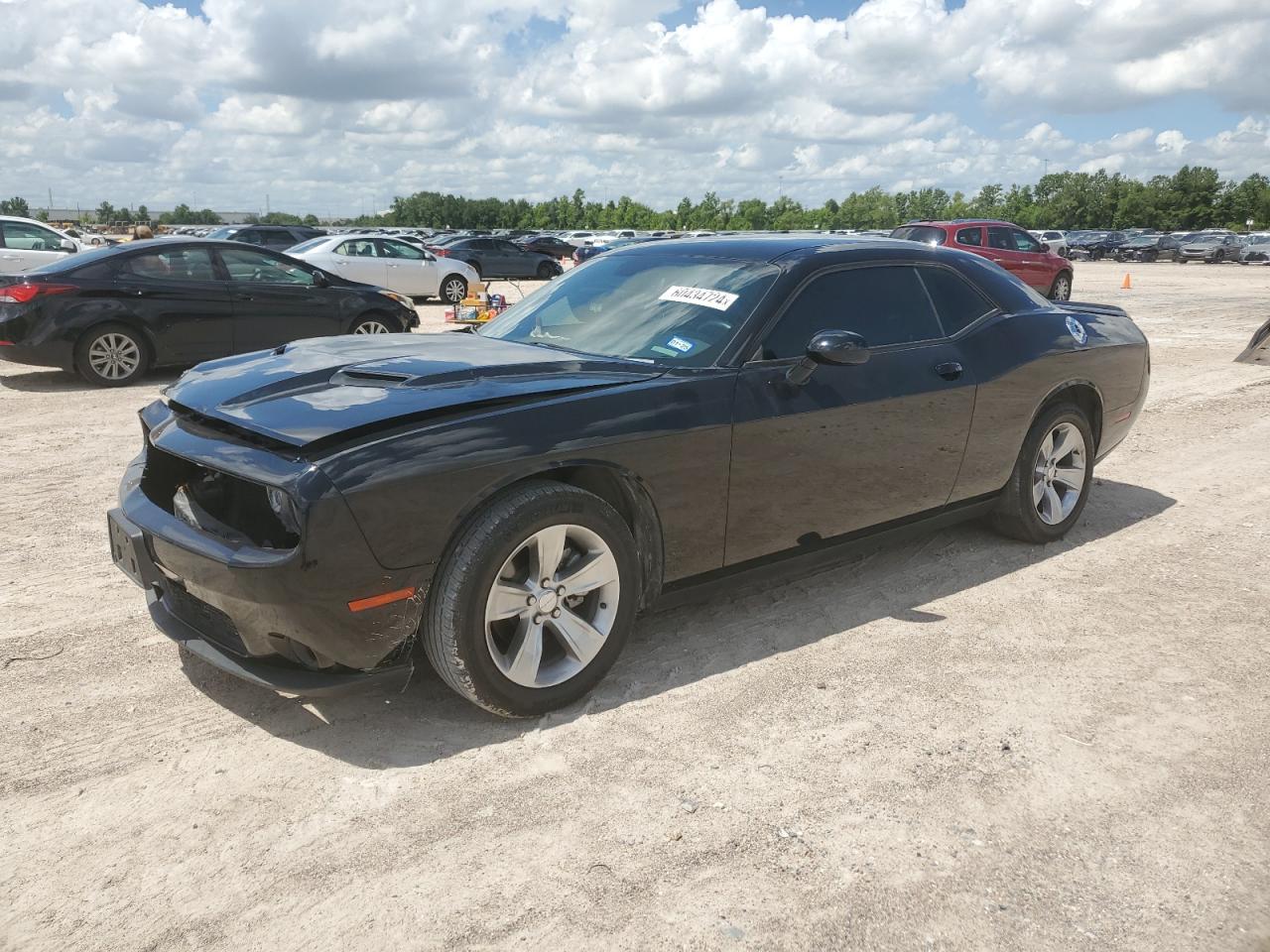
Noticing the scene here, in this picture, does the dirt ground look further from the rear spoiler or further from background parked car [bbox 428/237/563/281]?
background parked car [bbox 428/237/563/281]

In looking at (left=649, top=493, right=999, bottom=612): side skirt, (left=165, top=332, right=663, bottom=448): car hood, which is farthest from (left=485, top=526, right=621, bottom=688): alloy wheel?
(left=165, top=332, right=663, bottom=448): car hood

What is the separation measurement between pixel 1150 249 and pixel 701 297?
5256 centimetres

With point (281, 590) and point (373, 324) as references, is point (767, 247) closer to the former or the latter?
point (281, 590)

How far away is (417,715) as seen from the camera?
338 cm

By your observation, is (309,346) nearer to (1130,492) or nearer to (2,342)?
(1130,492)

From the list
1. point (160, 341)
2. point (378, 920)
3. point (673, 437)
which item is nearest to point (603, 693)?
point (673, 437)

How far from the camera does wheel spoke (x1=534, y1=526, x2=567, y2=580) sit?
318 centimetres

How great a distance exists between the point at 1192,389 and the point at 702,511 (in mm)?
8441

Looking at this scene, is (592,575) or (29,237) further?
(29,237)

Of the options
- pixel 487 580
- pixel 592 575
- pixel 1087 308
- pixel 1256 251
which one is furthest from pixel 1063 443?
pixel 1256 251

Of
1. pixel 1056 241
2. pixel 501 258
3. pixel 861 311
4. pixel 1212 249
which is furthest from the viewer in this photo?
pixel 1056 241

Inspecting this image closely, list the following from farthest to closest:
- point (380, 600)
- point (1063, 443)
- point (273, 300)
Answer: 1. point (273, 300)
2. point (1063, 443)
3. point (380, 600)

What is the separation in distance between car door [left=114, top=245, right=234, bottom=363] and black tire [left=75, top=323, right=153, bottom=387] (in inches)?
6.6

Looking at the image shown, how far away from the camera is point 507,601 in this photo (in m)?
3.16
